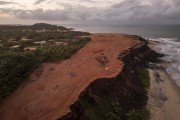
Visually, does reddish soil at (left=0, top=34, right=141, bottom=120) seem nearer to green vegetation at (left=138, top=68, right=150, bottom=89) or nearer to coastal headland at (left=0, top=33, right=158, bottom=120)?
coastal headland at (left=0, top=33, right=158, bottom=120)

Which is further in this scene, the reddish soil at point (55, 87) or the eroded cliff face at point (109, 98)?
the reddish soil at point (55, 87)

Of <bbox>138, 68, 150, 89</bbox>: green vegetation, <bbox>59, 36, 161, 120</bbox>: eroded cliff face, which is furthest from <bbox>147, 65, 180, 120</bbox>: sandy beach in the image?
<bbox>59, 36, 161, 120</bbox>: eroded cliff face

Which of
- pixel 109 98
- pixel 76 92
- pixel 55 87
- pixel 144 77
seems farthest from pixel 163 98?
pixel 55 87

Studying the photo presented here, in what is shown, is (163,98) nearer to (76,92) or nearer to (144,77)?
(144,77)

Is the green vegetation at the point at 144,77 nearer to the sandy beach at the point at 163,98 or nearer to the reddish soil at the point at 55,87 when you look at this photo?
the sandy beach at the point at 163,98

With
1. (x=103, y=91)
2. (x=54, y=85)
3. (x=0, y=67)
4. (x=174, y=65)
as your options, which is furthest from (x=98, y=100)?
(x=174, y=65)

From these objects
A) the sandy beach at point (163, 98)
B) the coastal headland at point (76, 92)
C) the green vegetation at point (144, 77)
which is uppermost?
the coastal headland at point (76, 92)

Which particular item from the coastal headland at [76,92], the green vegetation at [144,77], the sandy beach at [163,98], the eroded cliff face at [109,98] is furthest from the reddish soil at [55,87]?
the sandy beach at [163,98]
